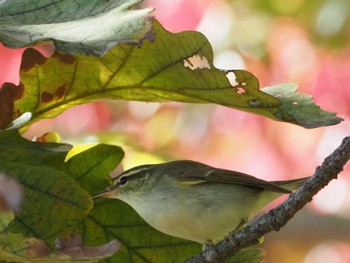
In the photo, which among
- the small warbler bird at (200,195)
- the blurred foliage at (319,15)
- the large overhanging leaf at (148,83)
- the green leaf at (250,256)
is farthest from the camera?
the blurred foliage at (319,15)

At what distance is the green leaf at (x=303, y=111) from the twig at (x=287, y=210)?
0.37ft

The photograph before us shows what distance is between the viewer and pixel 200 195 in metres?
1.65

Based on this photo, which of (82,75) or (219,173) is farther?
(219,173)

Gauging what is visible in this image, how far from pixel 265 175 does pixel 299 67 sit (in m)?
0.49

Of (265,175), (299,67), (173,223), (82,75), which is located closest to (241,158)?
(265,175)

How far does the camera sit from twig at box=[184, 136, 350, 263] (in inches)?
37.8

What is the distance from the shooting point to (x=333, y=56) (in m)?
3.32

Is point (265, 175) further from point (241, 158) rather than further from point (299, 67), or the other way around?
point (299, 67)

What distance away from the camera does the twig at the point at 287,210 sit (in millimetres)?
959

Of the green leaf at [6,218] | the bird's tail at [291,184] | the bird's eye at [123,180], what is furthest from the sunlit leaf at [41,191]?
the bird's tail at [291,184]

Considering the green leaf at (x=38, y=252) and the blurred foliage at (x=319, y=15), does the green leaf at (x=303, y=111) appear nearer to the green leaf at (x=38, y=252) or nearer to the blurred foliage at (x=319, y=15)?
the green leaf at (x=38, y=252)

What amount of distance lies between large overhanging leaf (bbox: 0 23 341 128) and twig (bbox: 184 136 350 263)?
112 mm

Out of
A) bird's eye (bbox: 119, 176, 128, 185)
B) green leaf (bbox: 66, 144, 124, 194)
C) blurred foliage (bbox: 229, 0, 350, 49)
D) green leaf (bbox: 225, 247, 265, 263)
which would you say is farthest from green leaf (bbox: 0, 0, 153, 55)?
blurred foliage (bbox: 229, 0, 350, 49)

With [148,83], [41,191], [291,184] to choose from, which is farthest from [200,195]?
[41,191]
